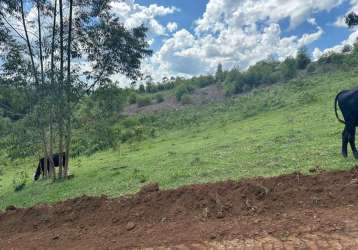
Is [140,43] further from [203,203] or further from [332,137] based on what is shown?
[203,203]

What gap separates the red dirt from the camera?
6887 mm

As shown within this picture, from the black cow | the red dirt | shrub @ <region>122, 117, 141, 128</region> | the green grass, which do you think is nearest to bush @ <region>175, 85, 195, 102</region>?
shrub @ <region>122, 117, 141, 128</region>

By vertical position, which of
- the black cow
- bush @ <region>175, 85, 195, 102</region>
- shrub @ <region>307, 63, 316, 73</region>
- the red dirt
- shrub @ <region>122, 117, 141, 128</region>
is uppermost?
shrub @ <region>307, 63, 316, 73</region>

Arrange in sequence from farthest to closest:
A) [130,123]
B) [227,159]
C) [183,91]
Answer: [183,91] → [130,123] → [227,159]

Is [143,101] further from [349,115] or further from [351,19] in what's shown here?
[349,115]

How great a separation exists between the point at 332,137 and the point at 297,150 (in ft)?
8.25

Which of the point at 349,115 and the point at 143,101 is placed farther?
the point at 143,101

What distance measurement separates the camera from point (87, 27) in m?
17.5

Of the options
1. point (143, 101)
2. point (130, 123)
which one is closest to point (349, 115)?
point (130, 123)

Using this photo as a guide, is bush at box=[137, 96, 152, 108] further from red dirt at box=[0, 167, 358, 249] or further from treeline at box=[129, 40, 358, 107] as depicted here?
red dirt at box=[0, 167, 358, 249]

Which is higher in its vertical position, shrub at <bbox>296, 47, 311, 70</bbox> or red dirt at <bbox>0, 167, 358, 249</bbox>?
shrub at <bbox>296, 47, 311, 70</bbox>

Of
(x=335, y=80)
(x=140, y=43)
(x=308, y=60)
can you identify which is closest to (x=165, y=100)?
(x=308, y=60)

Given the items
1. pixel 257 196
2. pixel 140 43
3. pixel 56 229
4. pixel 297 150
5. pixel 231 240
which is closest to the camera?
pixel 231 240

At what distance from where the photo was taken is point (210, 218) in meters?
8.05
